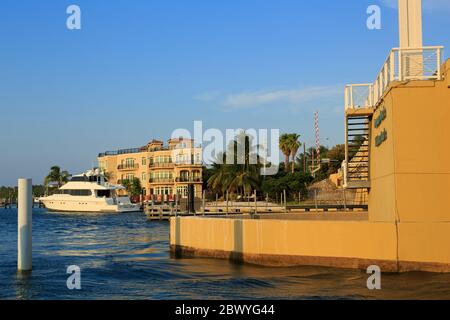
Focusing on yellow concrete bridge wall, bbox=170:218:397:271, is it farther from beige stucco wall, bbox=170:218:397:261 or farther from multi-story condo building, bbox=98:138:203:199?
multi-story condo building, bbox=98:138:203:199

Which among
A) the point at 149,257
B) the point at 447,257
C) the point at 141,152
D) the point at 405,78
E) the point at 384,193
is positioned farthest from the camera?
the point at 141,152

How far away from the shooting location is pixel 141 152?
106 m

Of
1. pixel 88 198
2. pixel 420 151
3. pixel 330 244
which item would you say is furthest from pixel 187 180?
pixel 420 151

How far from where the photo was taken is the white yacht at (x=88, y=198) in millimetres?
88125

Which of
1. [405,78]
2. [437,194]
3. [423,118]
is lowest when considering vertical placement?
[437,194]

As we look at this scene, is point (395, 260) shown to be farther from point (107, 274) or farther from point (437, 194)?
point (107, 274)

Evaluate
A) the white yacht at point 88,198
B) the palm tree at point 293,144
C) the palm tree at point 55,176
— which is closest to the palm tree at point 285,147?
the palm tree at point 293,144

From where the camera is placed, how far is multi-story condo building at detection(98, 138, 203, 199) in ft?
314

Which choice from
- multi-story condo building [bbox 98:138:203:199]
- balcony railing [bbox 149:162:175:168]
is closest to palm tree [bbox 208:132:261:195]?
multi-story condo building [bbox 98:138:203:199]

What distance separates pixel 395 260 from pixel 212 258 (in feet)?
24.9

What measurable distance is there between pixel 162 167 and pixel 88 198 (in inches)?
595

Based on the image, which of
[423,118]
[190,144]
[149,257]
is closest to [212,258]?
[149,257]

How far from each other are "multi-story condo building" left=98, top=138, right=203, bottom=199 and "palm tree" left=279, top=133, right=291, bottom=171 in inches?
518
